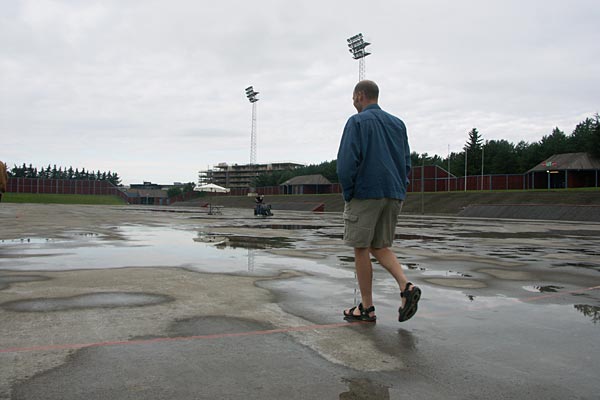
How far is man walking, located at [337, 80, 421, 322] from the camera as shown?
12.9 ft

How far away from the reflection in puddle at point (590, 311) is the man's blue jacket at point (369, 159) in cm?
198

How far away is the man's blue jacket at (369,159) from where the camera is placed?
12.9 feet

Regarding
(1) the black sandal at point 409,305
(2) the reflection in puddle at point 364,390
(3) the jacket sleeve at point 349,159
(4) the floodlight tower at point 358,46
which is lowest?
(2) the reflection in puddle at point 364,390

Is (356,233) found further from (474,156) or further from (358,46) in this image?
(474,156)

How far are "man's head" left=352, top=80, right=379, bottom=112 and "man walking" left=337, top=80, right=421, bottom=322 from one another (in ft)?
0.63

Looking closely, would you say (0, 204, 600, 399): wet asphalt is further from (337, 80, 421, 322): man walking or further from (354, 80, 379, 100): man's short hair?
(354, 80, 379, 100): man's short hair

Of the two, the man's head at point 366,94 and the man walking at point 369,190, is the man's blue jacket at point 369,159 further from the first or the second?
the man's head at point 366,94

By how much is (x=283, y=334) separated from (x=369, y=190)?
1372mm

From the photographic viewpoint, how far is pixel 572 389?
8.30 ft

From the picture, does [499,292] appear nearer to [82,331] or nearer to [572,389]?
[572,389]

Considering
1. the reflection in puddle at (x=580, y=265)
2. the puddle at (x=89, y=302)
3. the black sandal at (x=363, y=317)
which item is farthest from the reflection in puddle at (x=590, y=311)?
the puddle at (x=89, y=302)

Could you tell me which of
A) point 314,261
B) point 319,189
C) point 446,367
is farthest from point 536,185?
point 446,367

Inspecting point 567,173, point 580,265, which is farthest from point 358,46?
point 580,265

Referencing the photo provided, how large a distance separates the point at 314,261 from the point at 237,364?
4816 mm
